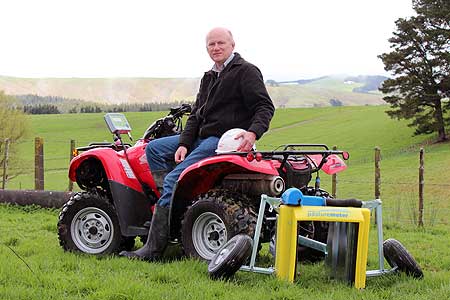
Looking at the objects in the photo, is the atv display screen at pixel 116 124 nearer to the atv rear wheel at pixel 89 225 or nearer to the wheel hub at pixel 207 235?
the atv rear wheel at pixel 89 225

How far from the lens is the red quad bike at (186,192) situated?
5.01m

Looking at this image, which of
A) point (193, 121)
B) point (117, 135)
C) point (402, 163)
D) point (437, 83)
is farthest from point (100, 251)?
point (437, 83)

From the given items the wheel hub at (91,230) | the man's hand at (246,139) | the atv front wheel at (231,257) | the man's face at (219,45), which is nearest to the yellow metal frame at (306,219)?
the atv front wheel at (231,257)

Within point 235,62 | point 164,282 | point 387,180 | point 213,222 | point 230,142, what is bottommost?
point 387,180

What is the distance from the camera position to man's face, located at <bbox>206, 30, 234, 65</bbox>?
17.8ft

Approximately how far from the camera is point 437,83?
40094mm

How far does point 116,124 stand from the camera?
618 centimetres

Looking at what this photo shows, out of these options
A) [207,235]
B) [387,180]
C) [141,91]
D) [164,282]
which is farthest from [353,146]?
[141,91]

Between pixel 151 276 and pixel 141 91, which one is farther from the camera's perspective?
pixel 141 91

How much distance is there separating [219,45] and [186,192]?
1357 millimetres

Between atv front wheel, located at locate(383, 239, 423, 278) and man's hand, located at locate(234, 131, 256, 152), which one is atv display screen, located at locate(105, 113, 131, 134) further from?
atv front wheel, located at locate(383, 239, 423, 278)

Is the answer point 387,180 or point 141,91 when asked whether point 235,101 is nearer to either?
point 387,180

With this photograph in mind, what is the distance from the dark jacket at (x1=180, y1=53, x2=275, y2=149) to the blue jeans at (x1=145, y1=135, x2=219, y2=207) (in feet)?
0.46

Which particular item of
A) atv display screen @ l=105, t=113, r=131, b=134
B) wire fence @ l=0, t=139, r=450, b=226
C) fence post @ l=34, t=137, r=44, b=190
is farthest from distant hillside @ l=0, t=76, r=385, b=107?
atv display screen @ l=105, t=113, r=131, b=134
